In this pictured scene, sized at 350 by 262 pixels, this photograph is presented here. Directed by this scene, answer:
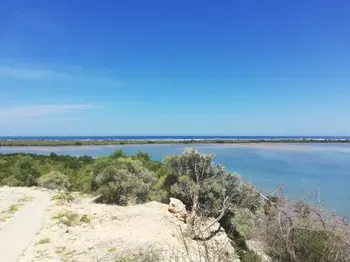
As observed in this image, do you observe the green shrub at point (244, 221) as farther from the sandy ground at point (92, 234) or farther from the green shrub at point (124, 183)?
the green shrub at point (124, 183)

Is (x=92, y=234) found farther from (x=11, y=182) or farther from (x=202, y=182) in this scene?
(x=11, y=182)

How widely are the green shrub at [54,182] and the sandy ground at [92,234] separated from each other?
680 cm

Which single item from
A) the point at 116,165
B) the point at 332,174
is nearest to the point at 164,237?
the point at 116,165

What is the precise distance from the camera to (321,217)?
9.09 meters

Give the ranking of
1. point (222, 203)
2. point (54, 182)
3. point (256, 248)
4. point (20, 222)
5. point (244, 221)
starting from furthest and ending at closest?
point (54, 182) < point (222, 203) < point (244, 221) < point (256, 248) < point (20, 222)

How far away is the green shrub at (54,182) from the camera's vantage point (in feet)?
70.4

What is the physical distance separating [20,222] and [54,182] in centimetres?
1108

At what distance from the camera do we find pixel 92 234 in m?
10.1

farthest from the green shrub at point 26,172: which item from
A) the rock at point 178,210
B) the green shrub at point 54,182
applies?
the rock at point 178,210

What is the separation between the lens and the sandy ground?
8320 millimetres

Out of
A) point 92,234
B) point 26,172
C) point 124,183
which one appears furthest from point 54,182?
point 92,234

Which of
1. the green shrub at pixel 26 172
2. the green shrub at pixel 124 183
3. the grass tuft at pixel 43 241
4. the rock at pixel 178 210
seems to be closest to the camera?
the grass tuft at pixel 43 241

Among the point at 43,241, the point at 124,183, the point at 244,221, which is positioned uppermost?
the point at 124,183

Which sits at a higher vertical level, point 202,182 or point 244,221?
point 202,182
